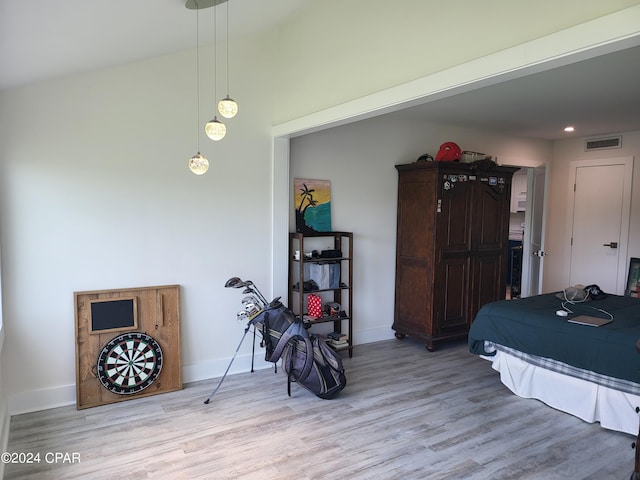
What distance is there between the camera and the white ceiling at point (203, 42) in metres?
2.09

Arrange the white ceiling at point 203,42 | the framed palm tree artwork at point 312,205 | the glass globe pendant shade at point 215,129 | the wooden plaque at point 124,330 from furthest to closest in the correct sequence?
1. the framed palm tree artwork at point 312,205
2. the wooden plaque at point 124,330
3. the glass globe pendant shade at point 215,129
4. the white ceiling at point 203,42

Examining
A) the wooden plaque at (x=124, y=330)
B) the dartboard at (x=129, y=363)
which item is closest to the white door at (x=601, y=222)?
the wooden plaque at (x=124, y=330)

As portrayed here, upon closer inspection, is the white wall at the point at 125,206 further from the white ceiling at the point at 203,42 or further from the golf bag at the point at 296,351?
the golf bag at the point at 296,351

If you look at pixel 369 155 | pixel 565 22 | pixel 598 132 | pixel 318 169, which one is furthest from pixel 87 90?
pixel 598 132

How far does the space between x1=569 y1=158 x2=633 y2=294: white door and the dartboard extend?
5.69 meters

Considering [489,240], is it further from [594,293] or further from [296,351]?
[296,351]

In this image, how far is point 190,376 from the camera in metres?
3.80

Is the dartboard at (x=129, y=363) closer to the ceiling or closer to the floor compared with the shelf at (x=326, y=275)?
closer to the floor

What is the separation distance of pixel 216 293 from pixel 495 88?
302 centimetres

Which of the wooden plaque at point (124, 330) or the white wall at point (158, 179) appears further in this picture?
the wooden plaque at point (124, 330)

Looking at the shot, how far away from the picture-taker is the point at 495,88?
3719 millimetres

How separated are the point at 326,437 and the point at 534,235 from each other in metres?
4.80

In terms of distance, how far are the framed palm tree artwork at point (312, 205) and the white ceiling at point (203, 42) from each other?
49.3 inches

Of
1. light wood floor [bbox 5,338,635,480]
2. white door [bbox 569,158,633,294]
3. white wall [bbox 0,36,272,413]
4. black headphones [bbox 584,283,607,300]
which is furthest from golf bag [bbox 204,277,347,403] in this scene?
white door [bbox 569,158,633,294]
